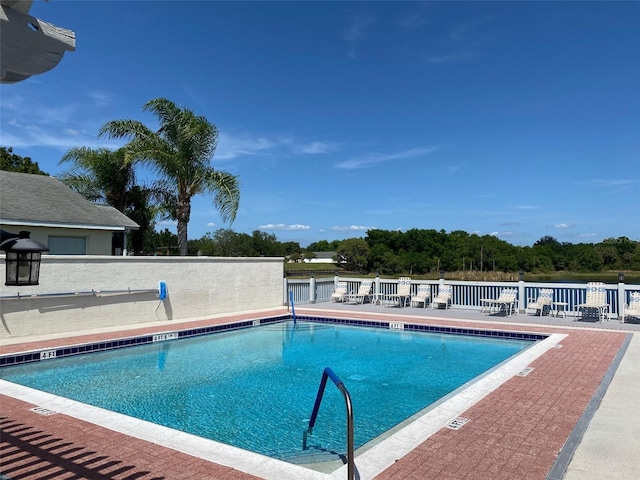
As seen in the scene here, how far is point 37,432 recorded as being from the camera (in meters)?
4.32

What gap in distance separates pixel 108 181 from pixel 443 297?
15.4m

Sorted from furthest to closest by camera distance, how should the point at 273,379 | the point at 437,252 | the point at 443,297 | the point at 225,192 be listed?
the point at 437,252, the point at 225,192, the point at 443,297, the point at 273,379

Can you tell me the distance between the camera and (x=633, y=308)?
11266 millimetres

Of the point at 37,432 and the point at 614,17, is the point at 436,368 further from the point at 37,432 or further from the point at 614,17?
the point at 614,17

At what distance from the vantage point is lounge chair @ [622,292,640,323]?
11148 millimetres

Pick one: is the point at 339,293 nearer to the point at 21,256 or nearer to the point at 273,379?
the point at 273,379

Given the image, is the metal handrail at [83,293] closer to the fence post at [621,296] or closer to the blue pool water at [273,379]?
the blue pool water at [273,379]

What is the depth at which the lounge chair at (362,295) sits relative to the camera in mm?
16359

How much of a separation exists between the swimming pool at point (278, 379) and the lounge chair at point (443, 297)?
3.28m

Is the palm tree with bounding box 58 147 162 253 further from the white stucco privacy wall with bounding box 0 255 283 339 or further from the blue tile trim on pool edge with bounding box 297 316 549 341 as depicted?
the blue tile trim on pool edge with bounding box 297 316 549 341

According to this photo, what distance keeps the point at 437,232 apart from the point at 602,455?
70.1m

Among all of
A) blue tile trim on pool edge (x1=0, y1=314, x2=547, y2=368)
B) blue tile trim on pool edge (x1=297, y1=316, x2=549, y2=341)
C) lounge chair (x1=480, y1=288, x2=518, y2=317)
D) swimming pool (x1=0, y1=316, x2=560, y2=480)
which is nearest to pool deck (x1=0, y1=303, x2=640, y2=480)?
swimming pool (x1=0, y1=316, x2=560, y2=480)

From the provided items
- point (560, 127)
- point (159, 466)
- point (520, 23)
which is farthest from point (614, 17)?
point (159, 466)

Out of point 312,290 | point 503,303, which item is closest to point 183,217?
point 312,290
